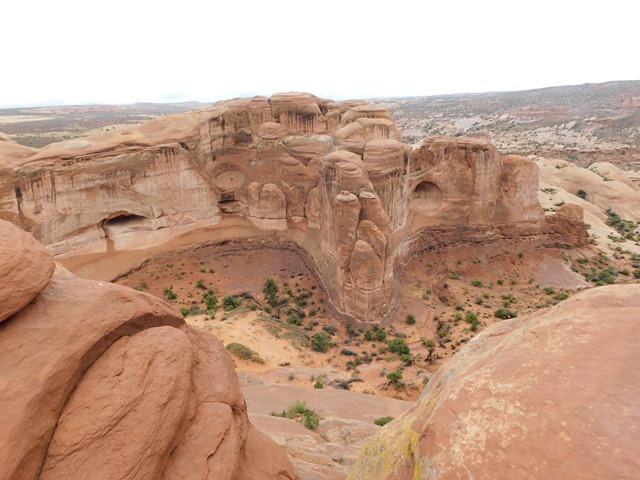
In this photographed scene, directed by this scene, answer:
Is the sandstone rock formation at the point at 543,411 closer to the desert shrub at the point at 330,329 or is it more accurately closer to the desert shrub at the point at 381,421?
the desert shrub at the point at 381,421

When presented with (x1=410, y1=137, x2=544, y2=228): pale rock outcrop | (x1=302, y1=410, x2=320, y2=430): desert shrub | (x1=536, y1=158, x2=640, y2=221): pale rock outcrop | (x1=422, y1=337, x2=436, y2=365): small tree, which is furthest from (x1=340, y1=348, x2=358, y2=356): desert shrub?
(x1=536, y1=158, x2=640, y2=221): pale rock outcrop

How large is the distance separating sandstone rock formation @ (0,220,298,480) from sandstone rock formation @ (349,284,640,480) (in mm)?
3036

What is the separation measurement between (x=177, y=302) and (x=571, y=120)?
138 metres

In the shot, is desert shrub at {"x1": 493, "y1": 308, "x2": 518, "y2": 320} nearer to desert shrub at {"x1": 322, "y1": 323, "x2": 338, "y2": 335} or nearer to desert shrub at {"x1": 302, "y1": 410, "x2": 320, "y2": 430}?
desert shrub at {"x1": 322, "y1": 323, "x2": 338, "y2": 335}

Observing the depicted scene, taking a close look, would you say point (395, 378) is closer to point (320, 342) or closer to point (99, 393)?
point (320, 342)

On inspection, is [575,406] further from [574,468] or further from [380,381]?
[380,381]

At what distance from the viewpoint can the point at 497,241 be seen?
37.2m

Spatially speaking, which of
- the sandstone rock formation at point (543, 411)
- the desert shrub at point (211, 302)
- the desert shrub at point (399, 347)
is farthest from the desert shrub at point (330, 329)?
the sandstone rock formation at point (543, 411)

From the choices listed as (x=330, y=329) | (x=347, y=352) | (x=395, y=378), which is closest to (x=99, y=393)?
(x=395, y=378)

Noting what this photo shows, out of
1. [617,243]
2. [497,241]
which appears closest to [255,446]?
[497,241]

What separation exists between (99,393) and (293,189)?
95.8ft

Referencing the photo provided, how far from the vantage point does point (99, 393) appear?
6070 mm

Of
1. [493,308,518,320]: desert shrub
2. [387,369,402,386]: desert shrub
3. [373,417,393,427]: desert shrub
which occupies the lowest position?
[493,308,518,320]: desert shrub

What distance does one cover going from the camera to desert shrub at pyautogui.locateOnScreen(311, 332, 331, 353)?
81.5 feet
